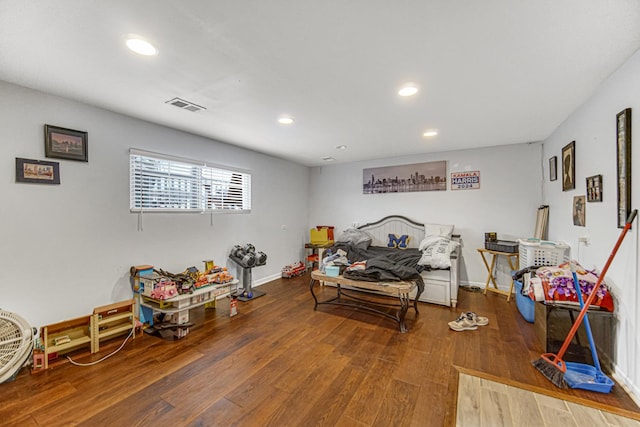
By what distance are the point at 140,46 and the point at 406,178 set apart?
14.7ft

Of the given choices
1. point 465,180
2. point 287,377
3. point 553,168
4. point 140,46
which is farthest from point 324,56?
point 465,180

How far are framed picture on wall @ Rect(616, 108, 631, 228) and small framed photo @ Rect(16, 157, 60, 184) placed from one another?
475 centimetres

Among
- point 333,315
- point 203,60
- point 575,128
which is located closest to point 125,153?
point 203,60

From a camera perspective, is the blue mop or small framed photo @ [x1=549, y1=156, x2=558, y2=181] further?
small framed photo @ [x1=549, y1=156, x2=558, y2=181]

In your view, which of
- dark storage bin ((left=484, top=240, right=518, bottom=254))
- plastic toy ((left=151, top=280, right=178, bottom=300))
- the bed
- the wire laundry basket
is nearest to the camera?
plastic toy ((left=151, top=280, right=178, bottom=300))

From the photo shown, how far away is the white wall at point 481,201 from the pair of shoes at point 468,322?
159 centimetres

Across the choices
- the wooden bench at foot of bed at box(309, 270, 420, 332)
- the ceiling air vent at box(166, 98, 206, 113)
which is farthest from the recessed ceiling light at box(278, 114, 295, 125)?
the wooden bench at foot of bed at box(309, 270, 420, 332)

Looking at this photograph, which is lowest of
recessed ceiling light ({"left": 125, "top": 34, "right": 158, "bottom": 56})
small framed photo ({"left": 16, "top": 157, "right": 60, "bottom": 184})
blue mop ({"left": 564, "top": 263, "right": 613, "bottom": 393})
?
blue mop ({"left": 564, "top": 263, "right": 613, "bottom": 393})

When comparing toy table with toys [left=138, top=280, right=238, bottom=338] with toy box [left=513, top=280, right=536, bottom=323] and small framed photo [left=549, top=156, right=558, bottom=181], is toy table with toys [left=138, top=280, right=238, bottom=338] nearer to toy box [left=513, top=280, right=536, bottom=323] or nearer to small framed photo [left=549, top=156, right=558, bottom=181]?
toy box [left=513, top=280, right=536, bottom=323]

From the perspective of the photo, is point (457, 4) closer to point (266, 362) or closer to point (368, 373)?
point (368, 373)

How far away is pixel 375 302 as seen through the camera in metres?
3.85

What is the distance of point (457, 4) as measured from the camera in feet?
4.47

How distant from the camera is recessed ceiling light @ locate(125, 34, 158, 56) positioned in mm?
1641

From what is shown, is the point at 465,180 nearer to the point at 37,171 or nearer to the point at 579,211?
the point at 579,211
